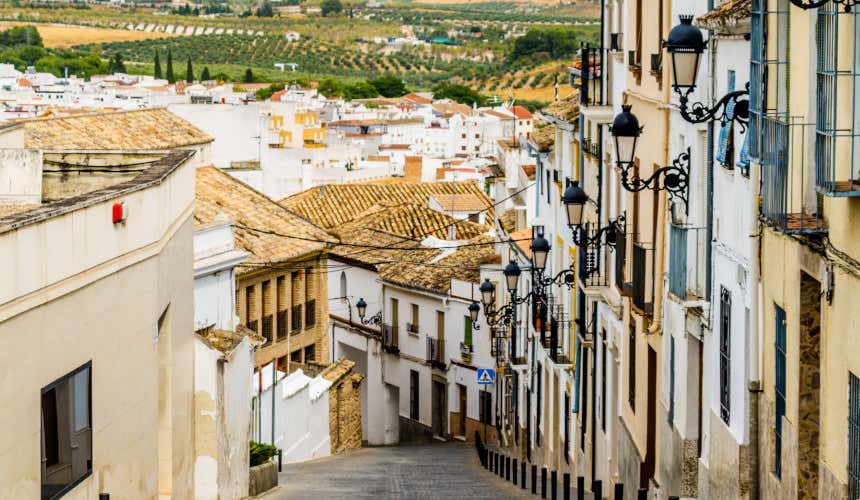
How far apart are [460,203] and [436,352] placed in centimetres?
1092

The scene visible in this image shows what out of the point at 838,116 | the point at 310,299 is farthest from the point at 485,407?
the point at 838,116

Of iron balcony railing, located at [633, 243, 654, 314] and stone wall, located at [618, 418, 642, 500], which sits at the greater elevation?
iron balcony railing, located at [633, 243, 654, 314]

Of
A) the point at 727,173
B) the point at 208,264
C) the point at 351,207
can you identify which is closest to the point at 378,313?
the point at 351,207

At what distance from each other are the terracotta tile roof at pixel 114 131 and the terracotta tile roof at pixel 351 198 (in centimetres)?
1226

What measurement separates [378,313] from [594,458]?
993 inches

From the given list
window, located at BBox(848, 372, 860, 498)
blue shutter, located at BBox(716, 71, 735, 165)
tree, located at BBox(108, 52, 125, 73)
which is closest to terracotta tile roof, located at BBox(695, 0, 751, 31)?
blue shutter, located at BBox(716, 71, 735, 165)

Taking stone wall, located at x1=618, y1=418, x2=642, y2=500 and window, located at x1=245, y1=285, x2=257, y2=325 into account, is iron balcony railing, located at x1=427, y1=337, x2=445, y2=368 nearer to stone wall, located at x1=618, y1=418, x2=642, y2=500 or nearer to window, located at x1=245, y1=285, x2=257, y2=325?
window, located at x1=245, y1=285, x2=257, y2=325

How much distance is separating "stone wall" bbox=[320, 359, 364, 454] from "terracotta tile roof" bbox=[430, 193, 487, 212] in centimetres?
1746

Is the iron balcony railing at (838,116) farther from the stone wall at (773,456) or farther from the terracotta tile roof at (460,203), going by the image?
the terracotta tile roof at (460,203)

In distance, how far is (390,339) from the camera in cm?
4731

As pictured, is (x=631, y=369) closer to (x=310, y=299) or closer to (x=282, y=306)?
(x=282, y=306)

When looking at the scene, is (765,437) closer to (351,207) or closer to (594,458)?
(594,458)

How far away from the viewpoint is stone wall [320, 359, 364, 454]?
113 ft

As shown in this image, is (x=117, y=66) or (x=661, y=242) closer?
(x=661, y=242)
